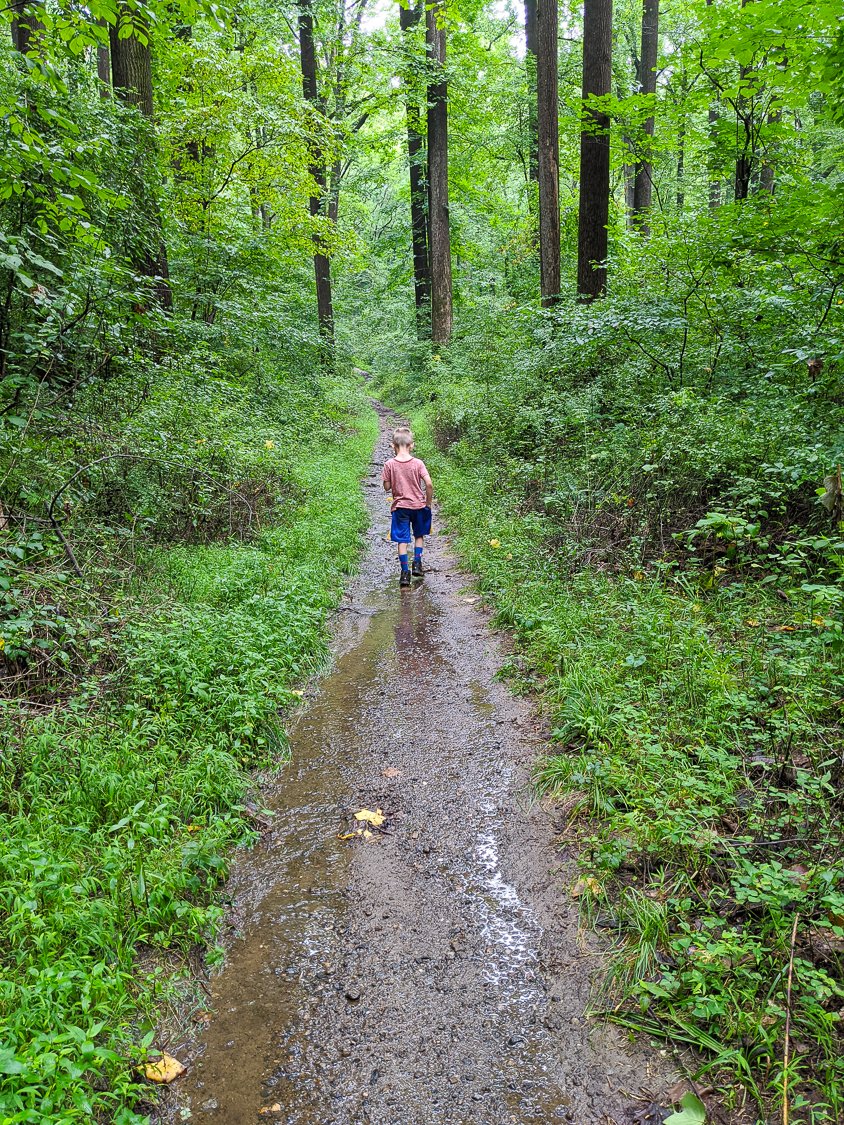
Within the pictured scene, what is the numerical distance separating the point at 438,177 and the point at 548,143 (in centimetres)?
611

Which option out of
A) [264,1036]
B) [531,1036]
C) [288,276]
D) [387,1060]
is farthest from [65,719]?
[288,276]

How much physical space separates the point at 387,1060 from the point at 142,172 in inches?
410

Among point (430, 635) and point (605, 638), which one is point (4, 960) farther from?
point (430, 635)

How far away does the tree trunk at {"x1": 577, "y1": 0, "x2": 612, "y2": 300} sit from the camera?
1026 centimetres

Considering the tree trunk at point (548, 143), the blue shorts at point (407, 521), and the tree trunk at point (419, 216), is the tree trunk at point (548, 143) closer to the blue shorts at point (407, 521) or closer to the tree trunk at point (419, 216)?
the blue shorts at point (407, 521)

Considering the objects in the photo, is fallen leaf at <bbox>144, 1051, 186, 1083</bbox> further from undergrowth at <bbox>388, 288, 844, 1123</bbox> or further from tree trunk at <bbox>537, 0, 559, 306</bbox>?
tree trunk at <bbox>537, 0, 559, 306</bbox>

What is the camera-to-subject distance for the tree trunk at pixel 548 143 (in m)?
11.9

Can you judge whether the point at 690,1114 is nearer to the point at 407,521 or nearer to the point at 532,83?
the point at 407,521

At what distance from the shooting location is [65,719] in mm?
4055

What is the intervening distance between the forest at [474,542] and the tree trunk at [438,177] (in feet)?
13.5

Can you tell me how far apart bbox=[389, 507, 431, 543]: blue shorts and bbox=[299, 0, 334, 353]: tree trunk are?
959 cm

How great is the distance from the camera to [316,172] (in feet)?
58.3

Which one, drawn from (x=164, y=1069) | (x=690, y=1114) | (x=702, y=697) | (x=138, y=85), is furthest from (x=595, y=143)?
(x=164, y=1069)

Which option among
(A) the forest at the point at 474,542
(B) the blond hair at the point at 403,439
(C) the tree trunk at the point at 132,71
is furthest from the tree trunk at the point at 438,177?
(B) the blond hair at the point at 403,439
